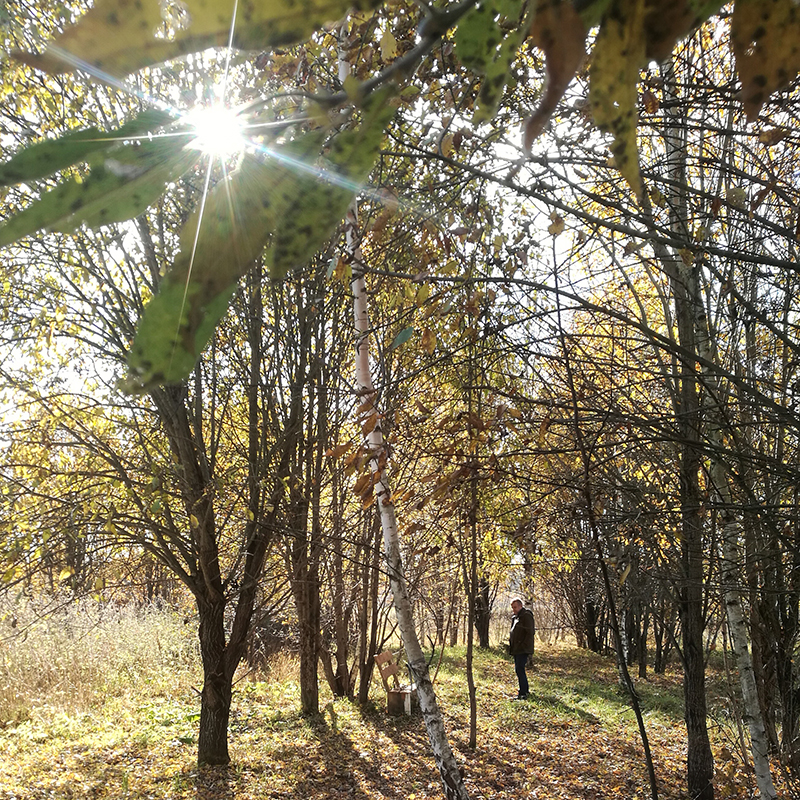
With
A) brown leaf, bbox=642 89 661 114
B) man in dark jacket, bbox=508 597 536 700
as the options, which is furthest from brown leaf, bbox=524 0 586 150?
man in dark jacket, bbox=508 597 536 700

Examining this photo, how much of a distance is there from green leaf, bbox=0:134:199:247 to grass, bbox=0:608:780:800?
6.10 metres

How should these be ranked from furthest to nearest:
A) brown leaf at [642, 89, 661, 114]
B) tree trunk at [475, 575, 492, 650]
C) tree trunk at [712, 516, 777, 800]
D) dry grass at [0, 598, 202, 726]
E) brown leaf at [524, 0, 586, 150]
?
1. tree trunk at [475, 575, 492, 650]
2. dry grass at [0, 598, 202, 726]
3. tree trunk at [712, 516, 777, 800]
4. brown leaf at [642, 89, 661, 114]
5. brown leaf at [524, 0, 586, 150]

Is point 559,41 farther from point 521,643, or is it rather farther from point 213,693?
point 521,643

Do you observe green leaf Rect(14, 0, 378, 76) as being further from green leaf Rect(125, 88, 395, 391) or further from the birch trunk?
the birch trunk

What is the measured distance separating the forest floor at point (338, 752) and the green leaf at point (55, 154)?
19.9 ft

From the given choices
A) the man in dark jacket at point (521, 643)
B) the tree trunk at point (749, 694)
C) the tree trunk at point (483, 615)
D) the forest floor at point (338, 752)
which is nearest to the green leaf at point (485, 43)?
the tree trunk at point (749, 694)

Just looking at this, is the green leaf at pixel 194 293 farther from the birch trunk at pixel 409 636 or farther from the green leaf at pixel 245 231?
the birch trunk at pixel 409 636

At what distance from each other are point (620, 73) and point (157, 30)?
8.6 inches

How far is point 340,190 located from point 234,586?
6.21 m

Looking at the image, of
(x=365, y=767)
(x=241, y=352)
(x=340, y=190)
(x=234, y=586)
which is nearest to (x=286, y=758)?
(x=365, y=767)

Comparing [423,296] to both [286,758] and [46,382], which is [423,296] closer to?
[46,382]

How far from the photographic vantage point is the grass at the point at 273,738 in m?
5.64

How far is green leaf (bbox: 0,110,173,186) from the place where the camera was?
0.28 meters

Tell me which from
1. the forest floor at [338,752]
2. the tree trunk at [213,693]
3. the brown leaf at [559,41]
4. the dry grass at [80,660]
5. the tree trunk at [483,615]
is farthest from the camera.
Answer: the tree trunk at [483,615]
